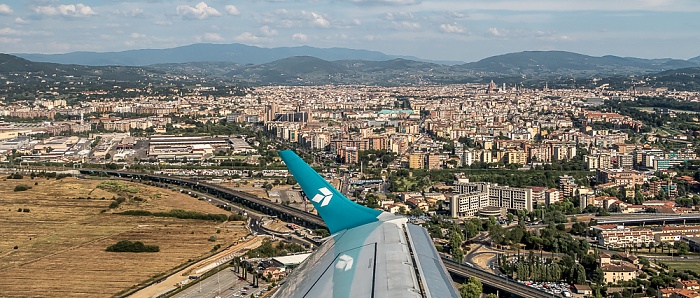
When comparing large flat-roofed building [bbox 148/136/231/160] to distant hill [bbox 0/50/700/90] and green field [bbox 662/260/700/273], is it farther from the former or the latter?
distant hill [bbox 0/50/700/90]

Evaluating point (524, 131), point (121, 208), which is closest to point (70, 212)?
point (121, 208)

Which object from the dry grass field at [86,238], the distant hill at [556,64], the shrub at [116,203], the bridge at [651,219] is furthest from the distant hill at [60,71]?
the bridge at [651,219]

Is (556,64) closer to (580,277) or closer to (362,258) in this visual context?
(580,277)

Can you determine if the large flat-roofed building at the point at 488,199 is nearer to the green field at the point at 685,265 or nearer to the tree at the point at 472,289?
the green field at the point at 685,265

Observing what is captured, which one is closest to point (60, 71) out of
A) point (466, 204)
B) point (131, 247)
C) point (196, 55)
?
point (466, 204)

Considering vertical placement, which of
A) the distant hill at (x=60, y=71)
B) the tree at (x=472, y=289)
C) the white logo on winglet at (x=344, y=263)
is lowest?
the tree at (x=472, y=289)
